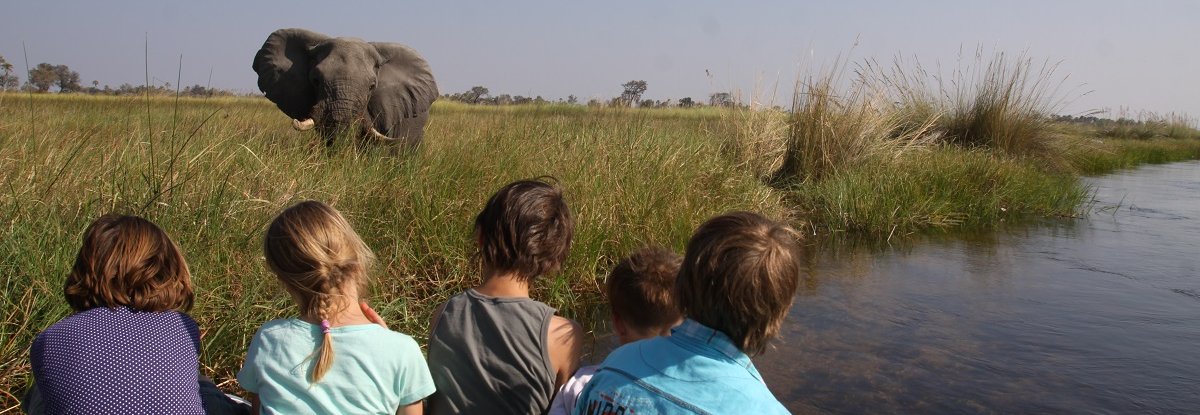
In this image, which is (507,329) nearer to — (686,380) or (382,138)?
(686,380)

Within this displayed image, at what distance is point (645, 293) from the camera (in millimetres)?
2469

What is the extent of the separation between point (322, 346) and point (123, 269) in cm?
53

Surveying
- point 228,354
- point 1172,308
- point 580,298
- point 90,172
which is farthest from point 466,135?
point 1172,308

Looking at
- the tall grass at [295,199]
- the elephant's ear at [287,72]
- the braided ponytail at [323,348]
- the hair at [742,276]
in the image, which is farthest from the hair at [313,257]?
the elephant's ear at [287,72]

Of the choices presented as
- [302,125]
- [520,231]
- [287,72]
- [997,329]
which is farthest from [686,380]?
[287,72]

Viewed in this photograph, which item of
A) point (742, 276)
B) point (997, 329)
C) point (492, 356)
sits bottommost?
point (997, 329)

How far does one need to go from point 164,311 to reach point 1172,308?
5.82m

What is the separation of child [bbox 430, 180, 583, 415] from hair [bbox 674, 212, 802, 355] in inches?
27.6

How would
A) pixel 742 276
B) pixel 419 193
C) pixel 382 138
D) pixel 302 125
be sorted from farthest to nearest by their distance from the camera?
pixel 382 138 < pixel 302 125 < pixel 419 193 < pixel 742 276

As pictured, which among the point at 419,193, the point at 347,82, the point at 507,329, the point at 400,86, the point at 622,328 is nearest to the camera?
the point at 507,329

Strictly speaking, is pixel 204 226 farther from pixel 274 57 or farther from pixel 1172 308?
pixel 274 57

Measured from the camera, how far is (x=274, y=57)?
9711mm

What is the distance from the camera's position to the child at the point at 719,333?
1.73 meters

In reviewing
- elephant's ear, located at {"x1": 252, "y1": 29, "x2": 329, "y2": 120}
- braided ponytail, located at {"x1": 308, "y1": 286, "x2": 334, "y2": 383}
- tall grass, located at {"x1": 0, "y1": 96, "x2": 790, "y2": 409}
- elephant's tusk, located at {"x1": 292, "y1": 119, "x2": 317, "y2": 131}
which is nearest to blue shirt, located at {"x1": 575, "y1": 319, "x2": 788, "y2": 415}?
braided ponytail, located at {"x1": 308, "y1": 286, "x2": 334, "y2": 383}
